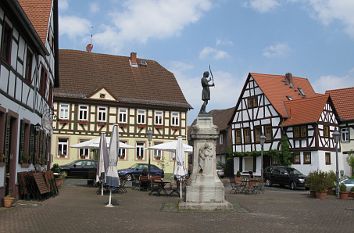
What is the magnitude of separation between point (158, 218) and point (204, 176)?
139 inches

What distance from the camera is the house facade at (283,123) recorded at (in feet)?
131

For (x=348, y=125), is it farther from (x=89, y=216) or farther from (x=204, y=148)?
(x=89, y=216)

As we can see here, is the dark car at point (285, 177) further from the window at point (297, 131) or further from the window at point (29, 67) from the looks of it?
the window at point (29, 67)

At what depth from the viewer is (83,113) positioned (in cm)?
4238

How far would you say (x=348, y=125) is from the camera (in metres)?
42.3

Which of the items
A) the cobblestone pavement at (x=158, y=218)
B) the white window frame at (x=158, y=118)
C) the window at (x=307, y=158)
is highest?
the white window frame at (x=158, y=118)

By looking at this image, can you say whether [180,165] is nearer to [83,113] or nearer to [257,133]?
[83,113]

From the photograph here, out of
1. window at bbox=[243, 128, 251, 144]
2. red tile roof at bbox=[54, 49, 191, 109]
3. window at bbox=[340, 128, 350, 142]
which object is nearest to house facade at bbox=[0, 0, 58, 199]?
red tile roof at bbox=[54, 49, 191, 109]

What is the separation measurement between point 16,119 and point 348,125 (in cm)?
3306

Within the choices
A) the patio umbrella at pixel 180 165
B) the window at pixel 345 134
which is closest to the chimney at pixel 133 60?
the window at pixel 345 134

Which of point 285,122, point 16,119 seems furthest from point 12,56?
point 285,122

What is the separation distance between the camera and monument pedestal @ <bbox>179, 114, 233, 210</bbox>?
51.1 feet

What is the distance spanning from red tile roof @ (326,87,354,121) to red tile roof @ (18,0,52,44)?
2963 cm

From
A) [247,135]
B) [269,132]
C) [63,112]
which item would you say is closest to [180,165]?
[63,112]
